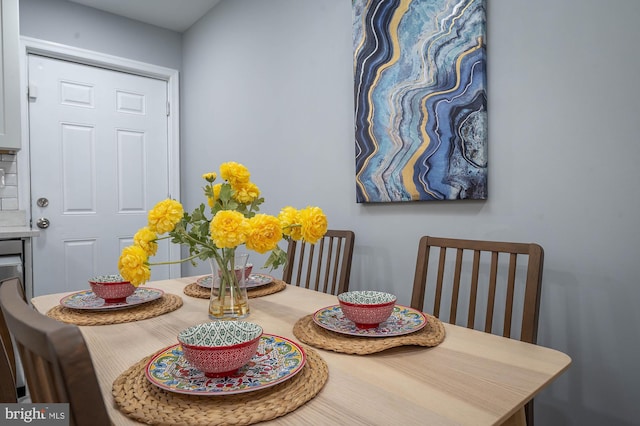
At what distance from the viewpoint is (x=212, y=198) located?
3.61 ft

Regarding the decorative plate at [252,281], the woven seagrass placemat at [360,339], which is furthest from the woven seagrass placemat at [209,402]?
the decorative plate at [252,281]

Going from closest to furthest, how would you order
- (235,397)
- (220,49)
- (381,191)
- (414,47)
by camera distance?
1. (235,397)
2. (414,47)
3. (381,191)
4. (220,49)

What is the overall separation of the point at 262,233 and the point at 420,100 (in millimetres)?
1051

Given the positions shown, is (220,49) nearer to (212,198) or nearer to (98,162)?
(98,162)

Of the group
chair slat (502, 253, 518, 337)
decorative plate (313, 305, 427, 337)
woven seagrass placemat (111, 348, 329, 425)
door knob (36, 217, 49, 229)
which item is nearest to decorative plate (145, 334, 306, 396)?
woven seagrass placemat (111, 348, 329, 425)

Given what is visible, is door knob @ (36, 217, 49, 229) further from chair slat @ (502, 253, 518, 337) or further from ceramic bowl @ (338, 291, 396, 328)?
chair slat @ (502, 253, 518, 337)

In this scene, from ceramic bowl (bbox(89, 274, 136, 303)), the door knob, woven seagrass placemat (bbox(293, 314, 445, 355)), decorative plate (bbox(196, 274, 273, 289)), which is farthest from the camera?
the door knob

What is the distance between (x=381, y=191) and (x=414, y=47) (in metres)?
0.62

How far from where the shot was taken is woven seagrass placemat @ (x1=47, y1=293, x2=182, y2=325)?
1077 millimetres

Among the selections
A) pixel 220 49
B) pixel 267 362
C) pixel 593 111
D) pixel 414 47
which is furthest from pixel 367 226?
pixel 220 49

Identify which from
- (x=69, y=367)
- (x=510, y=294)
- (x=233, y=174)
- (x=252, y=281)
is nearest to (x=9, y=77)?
(x=252, y=281)

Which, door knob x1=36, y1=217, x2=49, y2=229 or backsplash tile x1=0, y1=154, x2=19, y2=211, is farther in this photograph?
door knob x1=36, y1=217, x2=49, y2=229

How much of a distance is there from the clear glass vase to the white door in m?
2.43

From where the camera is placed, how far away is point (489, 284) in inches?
48.6
